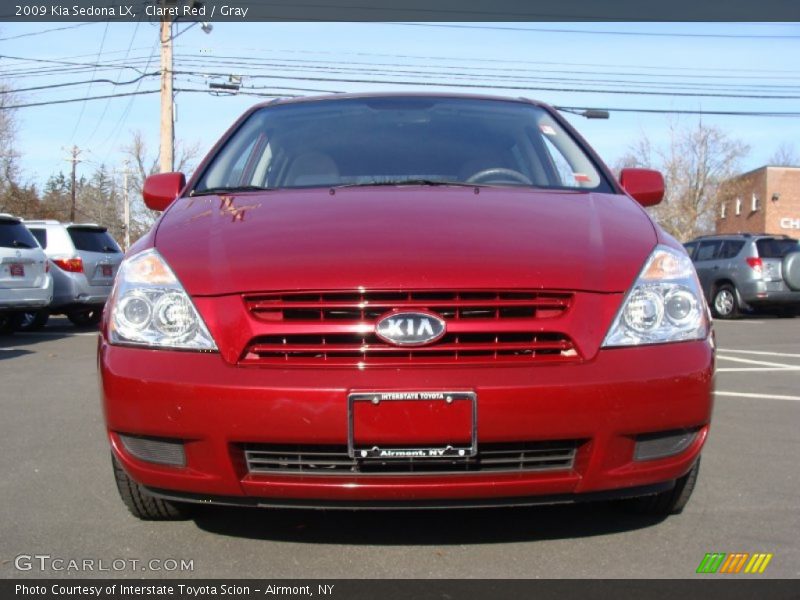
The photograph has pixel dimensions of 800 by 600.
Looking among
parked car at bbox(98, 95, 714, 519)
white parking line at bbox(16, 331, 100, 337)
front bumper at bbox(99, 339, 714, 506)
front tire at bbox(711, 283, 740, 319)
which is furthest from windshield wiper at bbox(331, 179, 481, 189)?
front tire at bbox(711, 283, 740, 319)

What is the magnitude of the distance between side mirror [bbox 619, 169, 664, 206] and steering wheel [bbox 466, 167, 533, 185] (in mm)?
494

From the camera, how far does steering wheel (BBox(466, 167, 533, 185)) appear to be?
145 inches

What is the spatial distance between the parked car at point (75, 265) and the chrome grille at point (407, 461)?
34.9 ft

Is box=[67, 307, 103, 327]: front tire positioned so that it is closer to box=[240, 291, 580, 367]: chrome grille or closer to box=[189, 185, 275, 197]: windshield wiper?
box=[189, 185, 275, 197]: windshield wiper

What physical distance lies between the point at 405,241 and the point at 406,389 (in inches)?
22.2

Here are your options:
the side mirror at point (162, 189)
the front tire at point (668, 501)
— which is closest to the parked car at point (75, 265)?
the side mirror at point (162, 189)

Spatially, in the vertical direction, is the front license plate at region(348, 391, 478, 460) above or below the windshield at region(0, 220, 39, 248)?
above

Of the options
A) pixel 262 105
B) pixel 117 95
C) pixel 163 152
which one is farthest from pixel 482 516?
pixel 117 95

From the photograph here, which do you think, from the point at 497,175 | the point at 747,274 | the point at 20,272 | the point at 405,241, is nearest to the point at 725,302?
the point at 747,274

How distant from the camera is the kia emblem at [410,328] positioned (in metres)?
2.49

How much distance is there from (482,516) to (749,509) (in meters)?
1.11

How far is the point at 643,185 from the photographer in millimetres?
3828

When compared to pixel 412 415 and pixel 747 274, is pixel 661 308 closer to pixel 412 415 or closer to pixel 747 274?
pixel 412 415
